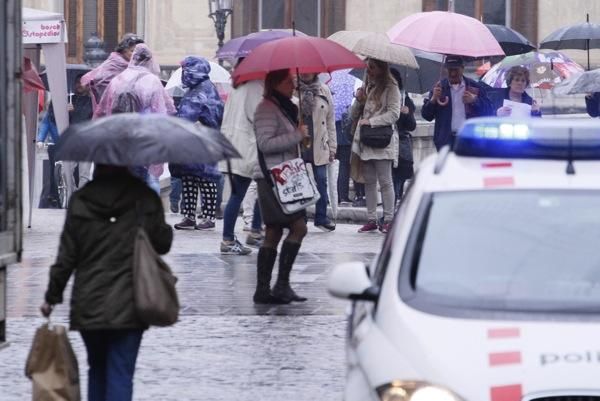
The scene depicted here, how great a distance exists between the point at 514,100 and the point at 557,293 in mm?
10729

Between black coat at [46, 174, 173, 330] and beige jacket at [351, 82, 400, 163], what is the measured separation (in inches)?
371

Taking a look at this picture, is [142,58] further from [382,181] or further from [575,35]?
[575,35]

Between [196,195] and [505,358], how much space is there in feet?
38.1

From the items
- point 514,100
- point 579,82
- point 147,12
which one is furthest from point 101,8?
point 514,100

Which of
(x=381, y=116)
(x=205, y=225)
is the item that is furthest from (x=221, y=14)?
(x=381, y=116)

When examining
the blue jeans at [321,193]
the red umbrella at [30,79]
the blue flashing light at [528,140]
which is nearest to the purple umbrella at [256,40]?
the blue jeans at [321,193]

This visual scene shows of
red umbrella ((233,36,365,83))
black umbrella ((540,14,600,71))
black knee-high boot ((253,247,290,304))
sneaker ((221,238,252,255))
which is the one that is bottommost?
sneaker ((221,238,252,255))

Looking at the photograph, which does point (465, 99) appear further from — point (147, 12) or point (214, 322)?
point (147, 12)

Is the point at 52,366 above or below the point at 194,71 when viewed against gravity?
below

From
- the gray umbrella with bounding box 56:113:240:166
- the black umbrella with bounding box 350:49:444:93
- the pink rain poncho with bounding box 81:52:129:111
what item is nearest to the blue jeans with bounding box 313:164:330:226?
the pink rain poncho with bounding box 81:52:129:111

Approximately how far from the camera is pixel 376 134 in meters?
16.3

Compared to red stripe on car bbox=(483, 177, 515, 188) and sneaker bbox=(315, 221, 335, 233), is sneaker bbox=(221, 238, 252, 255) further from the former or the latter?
red stripe on car bbox=(483, 177, 515, 188)

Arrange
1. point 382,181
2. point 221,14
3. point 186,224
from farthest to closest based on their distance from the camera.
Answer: point 221,14
point 186,224
point 382,181

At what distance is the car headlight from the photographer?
5352 mm
